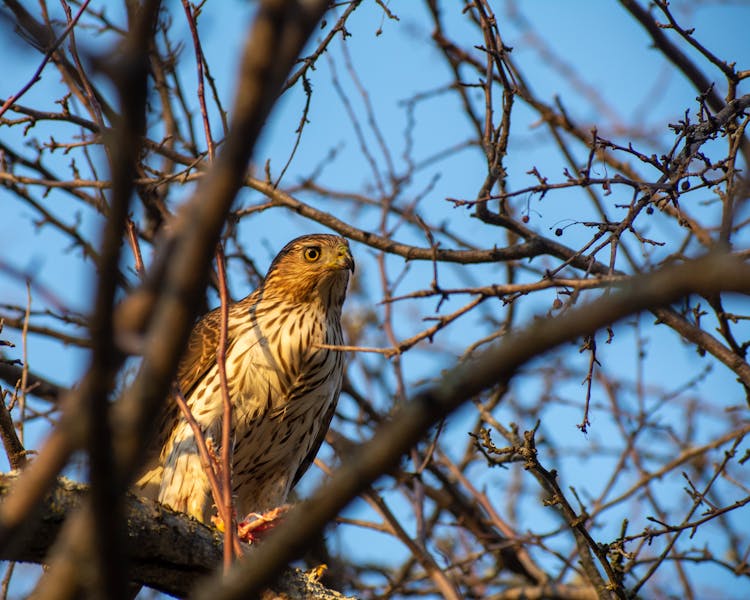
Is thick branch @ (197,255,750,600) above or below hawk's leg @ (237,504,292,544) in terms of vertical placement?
below

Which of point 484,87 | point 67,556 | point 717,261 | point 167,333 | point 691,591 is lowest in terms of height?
point 67,556

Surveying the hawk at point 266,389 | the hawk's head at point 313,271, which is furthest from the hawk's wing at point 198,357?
the hawk's head at point 313,271

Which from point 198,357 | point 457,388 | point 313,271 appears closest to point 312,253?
point 313,271

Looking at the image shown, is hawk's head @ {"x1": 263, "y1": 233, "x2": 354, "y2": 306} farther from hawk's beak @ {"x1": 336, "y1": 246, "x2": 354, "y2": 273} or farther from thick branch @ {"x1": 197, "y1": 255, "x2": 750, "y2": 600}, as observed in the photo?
thick branch @ {"x1": 197, "y1": 255, "x2": 750, "y2": 600}

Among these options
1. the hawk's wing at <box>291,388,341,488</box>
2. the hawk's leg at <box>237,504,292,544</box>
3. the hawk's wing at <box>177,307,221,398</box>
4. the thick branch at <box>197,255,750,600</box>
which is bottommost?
the thick branch at <box>197,255,750,600</box>

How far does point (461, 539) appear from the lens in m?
6.42

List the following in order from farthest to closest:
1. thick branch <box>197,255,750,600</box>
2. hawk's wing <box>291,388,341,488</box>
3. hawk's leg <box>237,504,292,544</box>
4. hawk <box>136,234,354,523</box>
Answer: hawk's wing <box>291,388,341,488</box>, hawk <box>136,234,354,523</box>, hawk's leg <box>237,504,292,544</box>, thick branch <box>197,255,750,600</box>

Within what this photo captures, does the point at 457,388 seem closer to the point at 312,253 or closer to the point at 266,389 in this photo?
the point at 266,389

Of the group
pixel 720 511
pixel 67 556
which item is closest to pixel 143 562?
pixel 67 556

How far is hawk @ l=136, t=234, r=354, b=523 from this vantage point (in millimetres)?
4602

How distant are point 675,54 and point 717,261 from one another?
3.48m

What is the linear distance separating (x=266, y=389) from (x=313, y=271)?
852 mm

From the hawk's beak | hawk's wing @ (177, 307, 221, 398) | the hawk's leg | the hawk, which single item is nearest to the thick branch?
the hawk's leg

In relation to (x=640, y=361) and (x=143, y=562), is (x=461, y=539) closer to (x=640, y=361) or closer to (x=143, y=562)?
(x=640, y=361)
